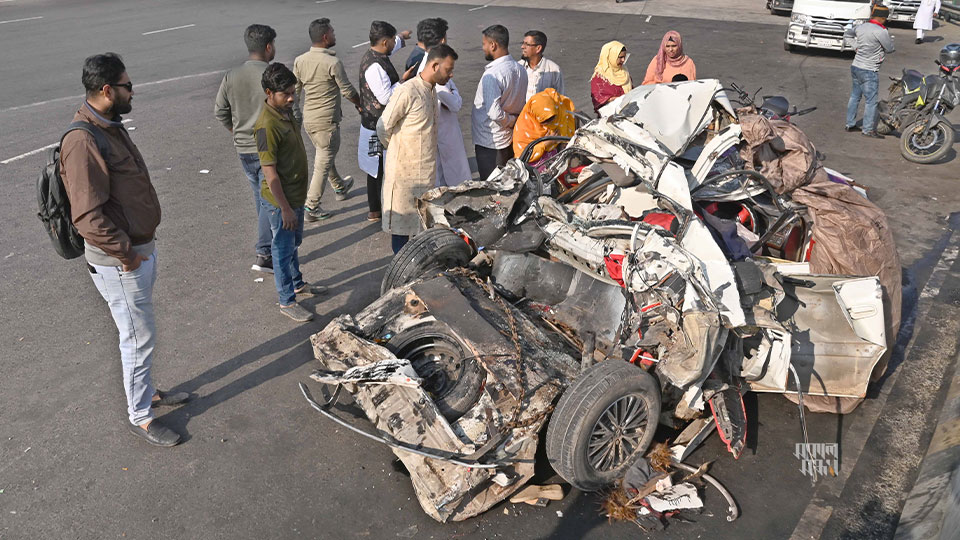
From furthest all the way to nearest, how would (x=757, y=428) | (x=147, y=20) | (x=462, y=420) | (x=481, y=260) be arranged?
(x=147, y=20) → (x=481, y=260) → (x=757, y=428) → (x=462, y=420)

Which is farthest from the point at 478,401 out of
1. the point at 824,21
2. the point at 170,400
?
the point at 824,21

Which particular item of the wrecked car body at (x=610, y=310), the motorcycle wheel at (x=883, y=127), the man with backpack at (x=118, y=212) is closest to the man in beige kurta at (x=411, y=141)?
the wrecked car body at (x=610, y=310)

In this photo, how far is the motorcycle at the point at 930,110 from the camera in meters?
10.0

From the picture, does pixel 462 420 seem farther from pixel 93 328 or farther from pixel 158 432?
pixel 93 328

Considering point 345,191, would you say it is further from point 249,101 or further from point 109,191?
point 109,191

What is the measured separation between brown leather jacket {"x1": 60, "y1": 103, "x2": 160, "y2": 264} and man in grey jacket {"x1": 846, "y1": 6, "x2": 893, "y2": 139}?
10.5 m

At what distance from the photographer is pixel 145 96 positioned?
12539 mm

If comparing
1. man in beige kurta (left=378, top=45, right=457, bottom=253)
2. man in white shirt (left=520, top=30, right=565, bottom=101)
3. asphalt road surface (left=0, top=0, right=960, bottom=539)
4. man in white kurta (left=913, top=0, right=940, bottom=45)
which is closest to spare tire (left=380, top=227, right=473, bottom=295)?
man in beige kurta (left=378, top=45, right=457, bottom=253)

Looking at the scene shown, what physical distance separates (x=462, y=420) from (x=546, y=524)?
0.79m

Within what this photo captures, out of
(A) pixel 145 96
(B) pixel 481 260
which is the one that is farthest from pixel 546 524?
(A) pixel 145 96

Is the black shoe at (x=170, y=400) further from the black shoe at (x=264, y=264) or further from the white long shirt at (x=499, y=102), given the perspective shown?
the white long shirt at (x=499, y=102)

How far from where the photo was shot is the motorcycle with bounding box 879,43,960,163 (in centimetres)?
1002

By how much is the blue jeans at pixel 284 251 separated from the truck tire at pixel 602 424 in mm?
2894

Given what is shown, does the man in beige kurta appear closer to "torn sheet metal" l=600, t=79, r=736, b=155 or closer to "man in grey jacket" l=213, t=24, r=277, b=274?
"man in grey jacket" l=213, t=24, r=277, b=274
